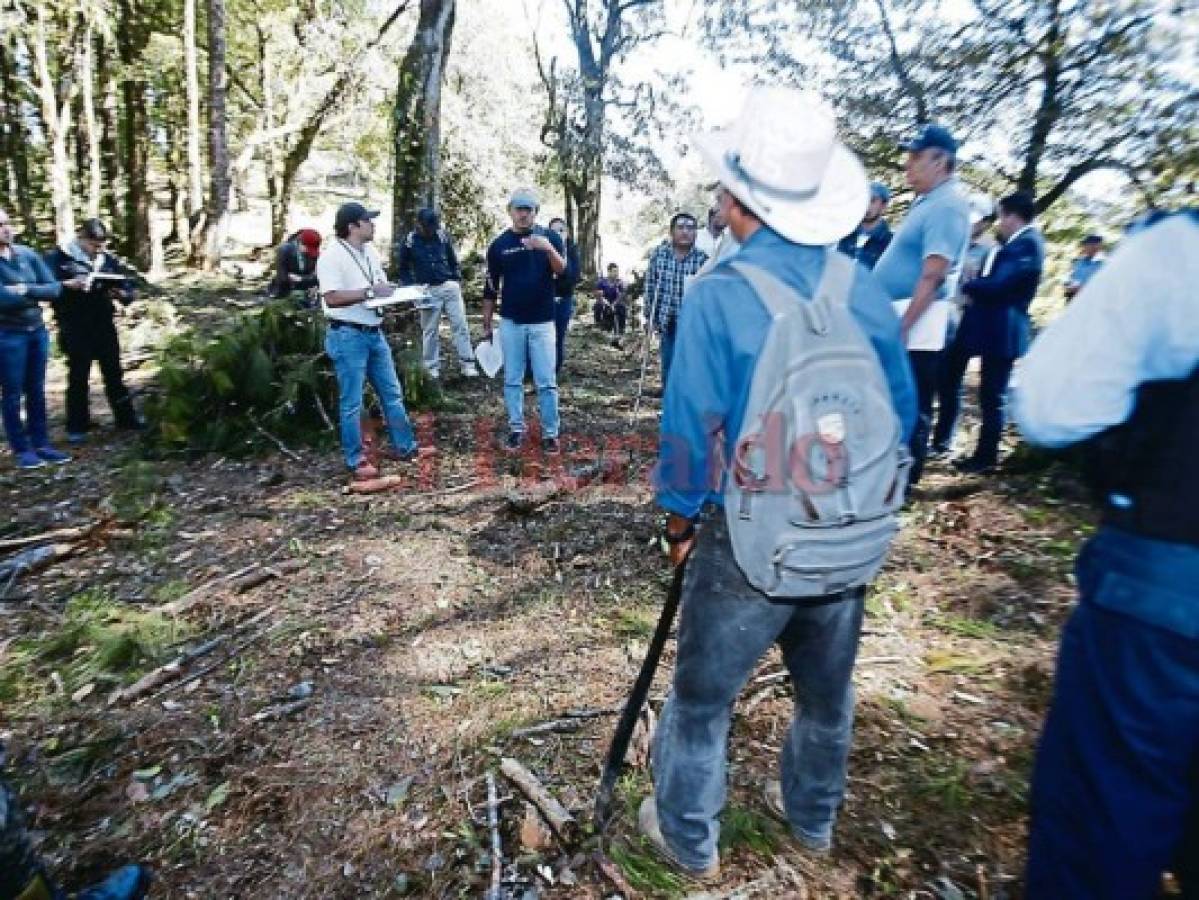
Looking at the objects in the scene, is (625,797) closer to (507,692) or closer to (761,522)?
(507,692)

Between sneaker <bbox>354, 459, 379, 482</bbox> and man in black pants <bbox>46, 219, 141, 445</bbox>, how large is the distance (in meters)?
3.18

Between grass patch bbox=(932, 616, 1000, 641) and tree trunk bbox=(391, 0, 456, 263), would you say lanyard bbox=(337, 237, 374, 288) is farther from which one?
grass patch bbox=(932, 616, 1000, 641)

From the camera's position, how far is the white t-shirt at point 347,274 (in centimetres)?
552

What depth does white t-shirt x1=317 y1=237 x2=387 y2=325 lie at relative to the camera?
18.1 feet

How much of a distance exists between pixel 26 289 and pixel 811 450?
22.5ft

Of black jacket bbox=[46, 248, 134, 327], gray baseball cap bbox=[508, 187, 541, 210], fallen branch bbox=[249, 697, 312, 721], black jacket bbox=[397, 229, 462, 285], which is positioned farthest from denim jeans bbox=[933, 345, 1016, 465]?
black jacket bbox=[46, 248, 134, 327]

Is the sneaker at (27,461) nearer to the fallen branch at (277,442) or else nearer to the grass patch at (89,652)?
the fallen branch at (277,442)

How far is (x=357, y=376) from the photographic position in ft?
19.2

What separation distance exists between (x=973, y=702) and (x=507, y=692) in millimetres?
2035

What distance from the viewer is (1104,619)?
153cm

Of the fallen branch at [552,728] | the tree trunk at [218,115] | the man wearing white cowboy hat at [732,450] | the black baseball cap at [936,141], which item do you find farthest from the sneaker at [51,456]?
the tree trunk at [218,115]

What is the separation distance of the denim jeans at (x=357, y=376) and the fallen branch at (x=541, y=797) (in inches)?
152

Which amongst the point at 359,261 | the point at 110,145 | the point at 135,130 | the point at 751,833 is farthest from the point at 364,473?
the point at 110,145

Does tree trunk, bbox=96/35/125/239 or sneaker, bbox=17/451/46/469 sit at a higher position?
tree trunk, bbox=96/35/125/239
